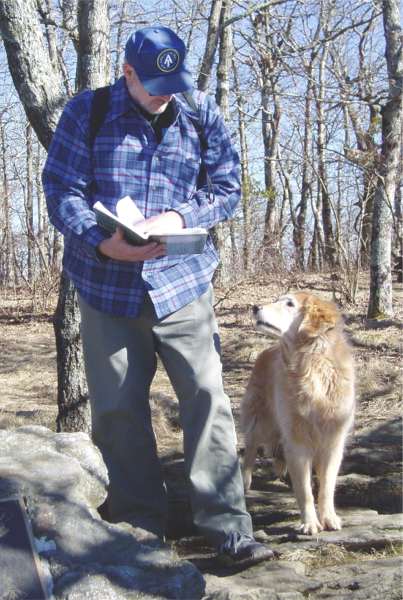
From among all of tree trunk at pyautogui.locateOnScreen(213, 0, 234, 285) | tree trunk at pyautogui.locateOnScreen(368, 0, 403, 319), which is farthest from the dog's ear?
tree trunk at pyautogui.locateOnScreen(213, 0, 234, 285)

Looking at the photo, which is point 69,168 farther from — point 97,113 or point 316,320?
point 316,320

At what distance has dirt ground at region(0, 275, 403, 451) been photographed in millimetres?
5879

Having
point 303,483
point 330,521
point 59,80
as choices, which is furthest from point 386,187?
point 330,521

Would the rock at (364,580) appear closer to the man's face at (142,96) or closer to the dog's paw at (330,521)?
the dog's paw at (330,521)

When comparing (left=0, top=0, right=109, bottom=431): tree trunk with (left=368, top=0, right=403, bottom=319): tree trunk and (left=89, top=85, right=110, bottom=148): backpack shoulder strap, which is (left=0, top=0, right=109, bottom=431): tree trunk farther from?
(left=368, top=0, right=403, bottom=319): tree trunk

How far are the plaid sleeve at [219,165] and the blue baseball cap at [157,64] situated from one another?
0.28 metres

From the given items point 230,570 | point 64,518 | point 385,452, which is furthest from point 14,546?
point 385,452

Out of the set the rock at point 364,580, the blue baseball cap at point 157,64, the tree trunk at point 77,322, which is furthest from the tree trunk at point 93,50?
the rock at point 364,580

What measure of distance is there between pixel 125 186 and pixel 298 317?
5.02 feet

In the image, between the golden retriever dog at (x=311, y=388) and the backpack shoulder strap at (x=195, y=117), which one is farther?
the golden retriever dog at (x=311, y=388)

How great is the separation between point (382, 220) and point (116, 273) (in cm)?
633

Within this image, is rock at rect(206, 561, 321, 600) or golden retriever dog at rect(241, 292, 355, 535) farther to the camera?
golden retriever dog at rect(241, 292, 355, 535)

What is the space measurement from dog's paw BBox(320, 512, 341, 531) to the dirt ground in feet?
4.97

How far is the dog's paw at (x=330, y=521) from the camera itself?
3.85 metres
